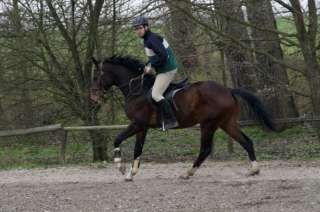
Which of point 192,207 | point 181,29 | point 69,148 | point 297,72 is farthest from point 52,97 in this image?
point 192,207

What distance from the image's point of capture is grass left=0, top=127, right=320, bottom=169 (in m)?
15.2

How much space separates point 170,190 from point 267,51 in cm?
718

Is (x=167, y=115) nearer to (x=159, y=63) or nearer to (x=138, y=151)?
(x=138, y=151)

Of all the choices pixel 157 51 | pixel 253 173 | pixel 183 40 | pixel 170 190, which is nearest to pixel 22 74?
pixel 183 40

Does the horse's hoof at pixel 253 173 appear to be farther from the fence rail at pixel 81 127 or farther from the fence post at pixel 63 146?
the fence post at pixel 63 146

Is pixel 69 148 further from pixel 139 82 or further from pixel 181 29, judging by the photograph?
pixel 139 82

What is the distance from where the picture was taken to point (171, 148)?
17.1m

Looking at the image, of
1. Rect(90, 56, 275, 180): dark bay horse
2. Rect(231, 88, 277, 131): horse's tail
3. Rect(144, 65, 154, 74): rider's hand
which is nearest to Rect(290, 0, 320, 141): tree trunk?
Rect(231, 88, 277, 131): horse's tail

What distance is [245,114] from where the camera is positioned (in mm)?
17719

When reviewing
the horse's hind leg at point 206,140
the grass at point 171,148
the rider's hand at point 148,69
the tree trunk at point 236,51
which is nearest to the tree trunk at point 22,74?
the grass at point 171,148

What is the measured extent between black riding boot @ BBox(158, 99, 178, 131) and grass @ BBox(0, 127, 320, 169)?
3.89m

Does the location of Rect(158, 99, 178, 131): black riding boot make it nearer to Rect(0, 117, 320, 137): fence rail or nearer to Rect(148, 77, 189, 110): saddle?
Rect(148, 77, 189, 110): saddle

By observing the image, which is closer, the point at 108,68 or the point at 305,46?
the point at 108,68

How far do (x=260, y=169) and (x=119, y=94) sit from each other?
4960 mm
